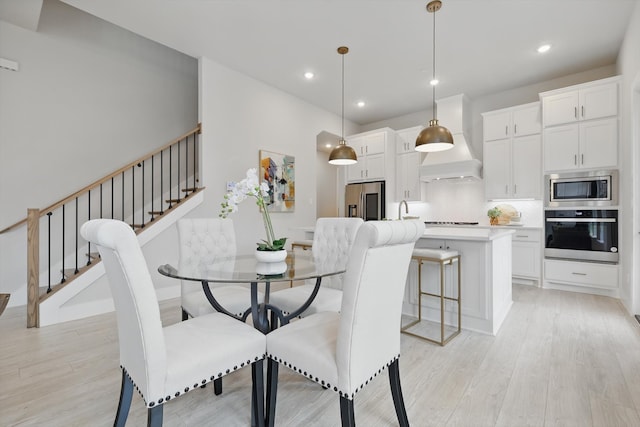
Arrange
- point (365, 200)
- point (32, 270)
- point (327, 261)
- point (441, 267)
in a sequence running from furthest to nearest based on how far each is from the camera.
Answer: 1. point (365, 200)
2. point (32, 270)
3. point (441, 267)
4. point (327, 261)

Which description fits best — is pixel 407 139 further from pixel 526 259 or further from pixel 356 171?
pixel 526 259

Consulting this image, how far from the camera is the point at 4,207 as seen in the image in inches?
137

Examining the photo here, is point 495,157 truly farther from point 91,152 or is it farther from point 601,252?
point 91,152

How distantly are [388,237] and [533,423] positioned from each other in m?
1.33

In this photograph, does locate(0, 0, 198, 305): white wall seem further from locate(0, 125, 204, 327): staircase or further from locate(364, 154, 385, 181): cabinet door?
locate(364, 154, 385, 181): cabinet door

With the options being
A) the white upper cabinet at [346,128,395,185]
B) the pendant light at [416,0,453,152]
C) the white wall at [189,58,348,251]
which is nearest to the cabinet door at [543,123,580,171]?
the pendant light at [416,0,453,152]

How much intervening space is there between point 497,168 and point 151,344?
537cm

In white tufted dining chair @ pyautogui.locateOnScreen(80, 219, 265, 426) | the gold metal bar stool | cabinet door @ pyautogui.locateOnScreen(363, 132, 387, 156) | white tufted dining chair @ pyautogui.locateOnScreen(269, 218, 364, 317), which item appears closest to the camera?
white tufted dining chair @ pyautogui.locateOnScreen(80, 219, 265, 426)

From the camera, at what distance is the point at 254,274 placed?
1614mm

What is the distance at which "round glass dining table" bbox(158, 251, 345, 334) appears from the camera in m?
1.52

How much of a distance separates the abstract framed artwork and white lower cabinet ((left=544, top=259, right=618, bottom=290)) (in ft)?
13.2

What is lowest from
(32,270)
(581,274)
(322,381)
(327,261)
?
(581,274)

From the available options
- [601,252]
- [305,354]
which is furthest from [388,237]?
[601,252]

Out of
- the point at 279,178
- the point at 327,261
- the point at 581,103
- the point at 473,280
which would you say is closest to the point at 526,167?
the point at 581,103
